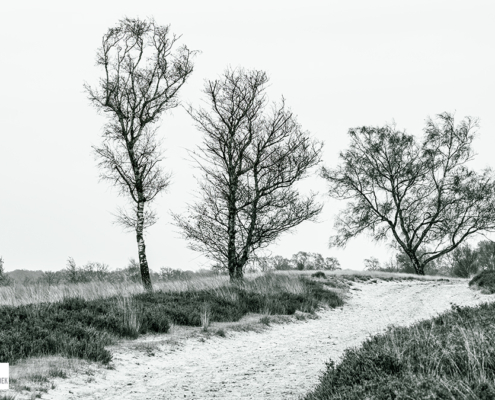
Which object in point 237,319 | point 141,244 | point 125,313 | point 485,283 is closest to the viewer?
point 125,313

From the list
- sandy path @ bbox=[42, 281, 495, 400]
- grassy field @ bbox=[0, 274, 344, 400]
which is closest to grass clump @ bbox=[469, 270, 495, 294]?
grassy field @ bbox=[0, 274, 344, 400]

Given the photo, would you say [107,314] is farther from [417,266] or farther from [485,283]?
[417,266]

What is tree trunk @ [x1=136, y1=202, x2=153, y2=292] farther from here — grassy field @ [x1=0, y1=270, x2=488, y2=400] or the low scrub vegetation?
the low scrub vegetation

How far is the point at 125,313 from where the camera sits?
37.0 feet

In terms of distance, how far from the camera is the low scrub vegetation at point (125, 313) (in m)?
8.70

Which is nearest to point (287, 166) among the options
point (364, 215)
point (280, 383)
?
point (280, 383)

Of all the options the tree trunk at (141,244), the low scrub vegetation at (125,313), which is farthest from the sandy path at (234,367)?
the tree trunk at (141,244)

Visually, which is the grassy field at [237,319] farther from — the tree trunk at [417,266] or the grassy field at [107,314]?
the tree trunk at [417,266]

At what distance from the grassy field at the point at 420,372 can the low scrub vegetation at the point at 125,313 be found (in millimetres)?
4523

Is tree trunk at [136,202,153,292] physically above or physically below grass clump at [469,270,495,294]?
above

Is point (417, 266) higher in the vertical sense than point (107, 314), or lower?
lower

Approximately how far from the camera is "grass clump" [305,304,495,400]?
4484 millimetres

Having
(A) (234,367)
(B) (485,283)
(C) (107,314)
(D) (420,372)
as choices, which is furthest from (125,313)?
(B) (485,283)

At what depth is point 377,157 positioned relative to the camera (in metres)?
39.1
